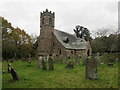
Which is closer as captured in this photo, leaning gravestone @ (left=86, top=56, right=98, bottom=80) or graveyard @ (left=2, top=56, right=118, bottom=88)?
graveyard @ (left=2, top=56, right=118, bottom=88)

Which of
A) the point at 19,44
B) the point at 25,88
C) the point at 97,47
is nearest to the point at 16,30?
the point at 19,44

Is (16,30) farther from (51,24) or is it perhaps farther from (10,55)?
(51,24)

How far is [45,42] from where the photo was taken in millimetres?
33844

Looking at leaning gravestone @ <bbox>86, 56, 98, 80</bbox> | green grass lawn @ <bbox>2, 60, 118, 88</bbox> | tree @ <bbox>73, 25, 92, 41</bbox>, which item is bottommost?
green grass lawn @ <bbox>2, 60, 118, 88</bbox>

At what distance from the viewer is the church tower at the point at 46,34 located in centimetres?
3372

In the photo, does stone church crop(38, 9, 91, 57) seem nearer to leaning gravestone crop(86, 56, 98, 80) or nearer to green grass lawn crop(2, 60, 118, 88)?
green grass lawn crop(2, 60, 118, 88)

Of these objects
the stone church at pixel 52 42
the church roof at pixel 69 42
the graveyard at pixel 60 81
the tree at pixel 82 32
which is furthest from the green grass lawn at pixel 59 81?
the tree at pixel 82 32

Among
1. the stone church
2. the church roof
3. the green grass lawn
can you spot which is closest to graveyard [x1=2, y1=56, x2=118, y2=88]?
the green grass lawn

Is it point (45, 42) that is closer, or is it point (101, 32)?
point (45, 42)

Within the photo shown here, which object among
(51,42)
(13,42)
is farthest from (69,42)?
(13,42)

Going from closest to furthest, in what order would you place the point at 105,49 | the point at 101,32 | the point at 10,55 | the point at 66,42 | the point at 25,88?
the point at 25,88 < the point at 10,55 < the point at 66,42 < the point at 105,49 < the point at 101,32

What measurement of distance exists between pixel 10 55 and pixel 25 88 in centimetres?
2783

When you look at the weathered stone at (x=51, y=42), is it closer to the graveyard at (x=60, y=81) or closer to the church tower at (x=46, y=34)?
the church tower at (x=46, y=34)

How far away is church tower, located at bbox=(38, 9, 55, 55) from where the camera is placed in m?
33.7
